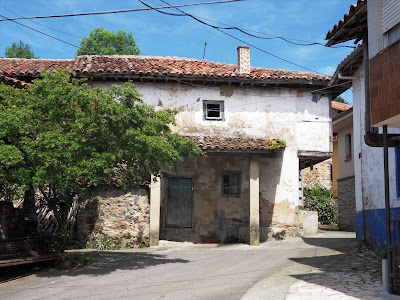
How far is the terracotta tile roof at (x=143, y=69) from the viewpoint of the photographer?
16953mm

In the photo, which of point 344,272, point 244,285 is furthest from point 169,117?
point 344,272

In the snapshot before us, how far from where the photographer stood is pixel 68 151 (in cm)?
1028

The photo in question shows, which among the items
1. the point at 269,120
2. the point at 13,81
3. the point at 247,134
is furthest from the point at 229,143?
the point at 13,81

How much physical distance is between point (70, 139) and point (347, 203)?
17.4m

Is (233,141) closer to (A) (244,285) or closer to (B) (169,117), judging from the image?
(B) (169,117)

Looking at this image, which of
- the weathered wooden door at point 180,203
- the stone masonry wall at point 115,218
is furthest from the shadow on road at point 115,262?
the weathered wooden door at point 180,203

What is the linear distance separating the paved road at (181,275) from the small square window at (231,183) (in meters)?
3.50

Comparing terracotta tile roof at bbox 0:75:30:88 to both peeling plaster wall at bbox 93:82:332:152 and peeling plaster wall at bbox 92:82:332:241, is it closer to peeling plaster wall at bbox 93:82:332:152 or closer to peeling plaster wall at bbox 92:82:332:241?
peeling plaster wall at bbox 92:82:332:241

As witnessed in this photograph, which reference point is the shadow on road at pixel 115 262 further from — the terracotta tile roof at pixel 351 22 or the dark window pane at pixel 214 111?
the terracotta tile roof at pixel 351 22

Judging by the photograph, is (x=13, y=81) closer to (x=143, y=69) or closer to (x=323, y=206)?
(x=143, y=69)

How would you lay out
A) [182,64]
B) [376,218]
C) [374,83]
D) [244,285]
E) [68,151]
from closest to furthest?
[374,83] → [244,285] → [68,151] → [376,218] → [182,64]

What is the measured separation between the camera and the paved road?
27.8 feet

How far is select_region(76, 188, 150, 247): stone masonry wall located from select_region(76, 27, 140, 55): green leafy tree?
67.8 feet

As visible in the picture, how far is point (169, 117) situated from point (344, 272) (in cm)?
558
